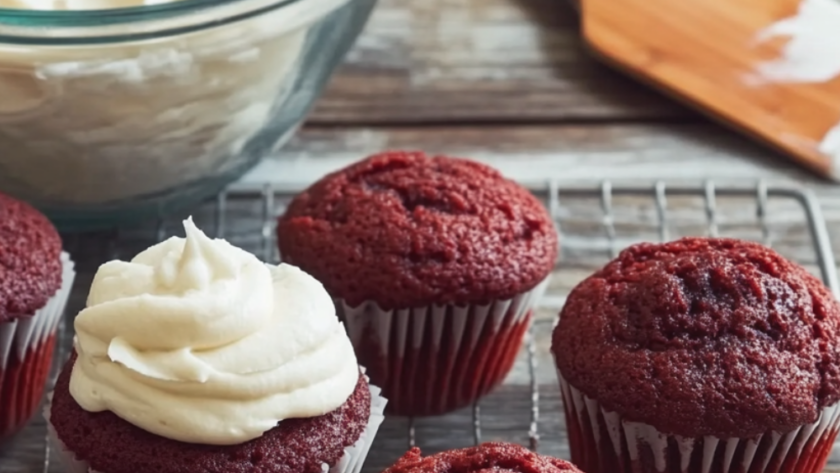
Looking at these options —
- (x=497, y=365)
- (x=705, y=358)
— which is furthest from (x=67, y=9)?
(x=705, y=358)

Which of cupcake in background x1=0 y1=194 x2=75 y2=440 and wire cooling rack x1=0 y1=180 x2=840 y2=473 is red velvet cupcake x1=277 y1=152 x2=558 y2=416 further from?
cupcake in background x1=0 y1=194 x2=75 y2=440

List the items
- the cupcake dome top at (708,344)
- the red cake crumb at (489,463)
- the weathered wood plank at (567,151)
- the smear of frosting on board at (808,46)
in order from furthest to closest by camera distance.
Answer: the smear of frosting on board at (808,46), the weathered wood plank at (567,151), the cupcake dome top at (708,344), the red cake crumb at (489,463)

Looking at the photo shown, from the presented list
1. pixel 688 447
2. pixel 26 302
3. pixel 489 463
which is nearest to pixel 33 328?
pixel 26 302

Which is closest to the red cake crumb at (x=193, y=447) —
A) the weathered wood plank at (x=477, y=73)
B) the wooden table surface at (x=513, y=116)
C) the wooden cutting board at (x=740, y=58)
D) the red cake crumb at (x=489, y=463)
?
the red cake crumb at (x=489, y=463)

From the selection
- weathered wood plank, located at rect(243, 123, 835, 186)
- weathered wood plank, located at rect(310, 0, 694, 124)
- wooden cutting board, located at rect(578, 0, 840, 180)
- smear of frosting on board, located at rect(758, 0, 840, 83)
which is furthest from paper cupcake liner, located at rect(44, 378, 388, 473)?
smear of frosting on board, located at rect(758, 0, 840, 83)

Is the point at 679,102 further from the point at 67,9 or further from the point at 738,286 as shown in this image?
the point at 67,9

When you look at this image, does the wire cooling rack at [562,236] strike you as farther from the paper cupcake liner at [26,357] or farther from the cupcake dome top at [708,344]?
the cupcake dome top at [708,344]
